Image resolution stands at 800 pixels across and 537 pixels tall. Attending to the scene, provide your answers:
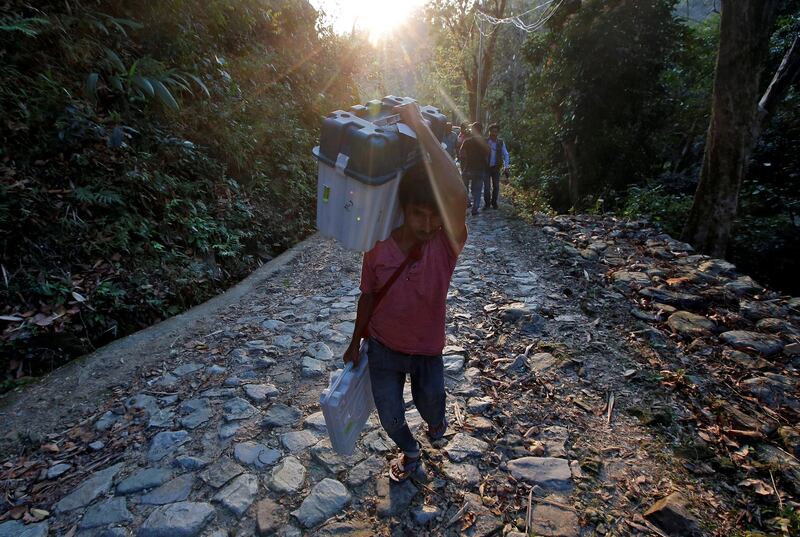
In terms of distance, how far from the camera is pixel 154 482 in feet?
8.29

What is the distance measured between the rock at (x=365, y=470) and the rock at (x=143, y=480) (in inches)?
44.3

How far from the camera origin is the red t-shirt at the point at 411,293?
2.07 m

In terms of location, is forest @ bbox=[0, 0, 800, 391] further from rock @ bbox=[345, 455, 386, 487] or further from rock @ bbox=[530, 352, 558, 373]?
rock @ bbox=[530, 352, 558, 373]

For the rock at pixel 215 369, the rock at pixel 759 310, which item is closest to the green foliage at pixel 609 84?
the rock at pixel 759 310

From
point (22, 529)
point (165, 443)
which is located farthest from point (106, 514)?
point (165, 443)

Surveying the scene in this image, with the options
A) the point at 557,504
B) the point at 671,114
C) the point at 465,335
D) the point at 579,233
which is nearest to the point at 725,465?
the point at 557,504

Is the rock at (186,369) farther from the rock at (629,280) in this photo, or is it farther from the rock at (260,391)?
the rock at (629,280)

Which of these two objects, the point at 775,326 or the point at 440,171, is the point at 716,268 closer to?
the point at 775,326

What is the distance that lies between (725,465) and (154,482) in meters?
3.52

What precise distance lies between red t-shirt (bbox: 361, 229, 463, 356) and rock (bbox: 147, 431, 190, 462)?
68.8 inches

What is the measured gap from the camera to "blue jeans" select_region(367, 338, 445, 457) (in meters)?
2.24

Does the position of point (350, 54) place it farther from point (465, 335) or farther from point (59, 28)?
point (465, 335)

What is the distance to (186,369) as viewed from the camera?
3740 mm

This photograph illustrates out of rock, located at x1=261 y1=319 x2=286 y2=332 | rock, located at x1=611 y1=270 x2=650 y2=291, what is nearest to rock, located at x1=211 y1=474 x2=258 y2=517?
rock, located at x1=261 y1=319 x2=286 y2=332
